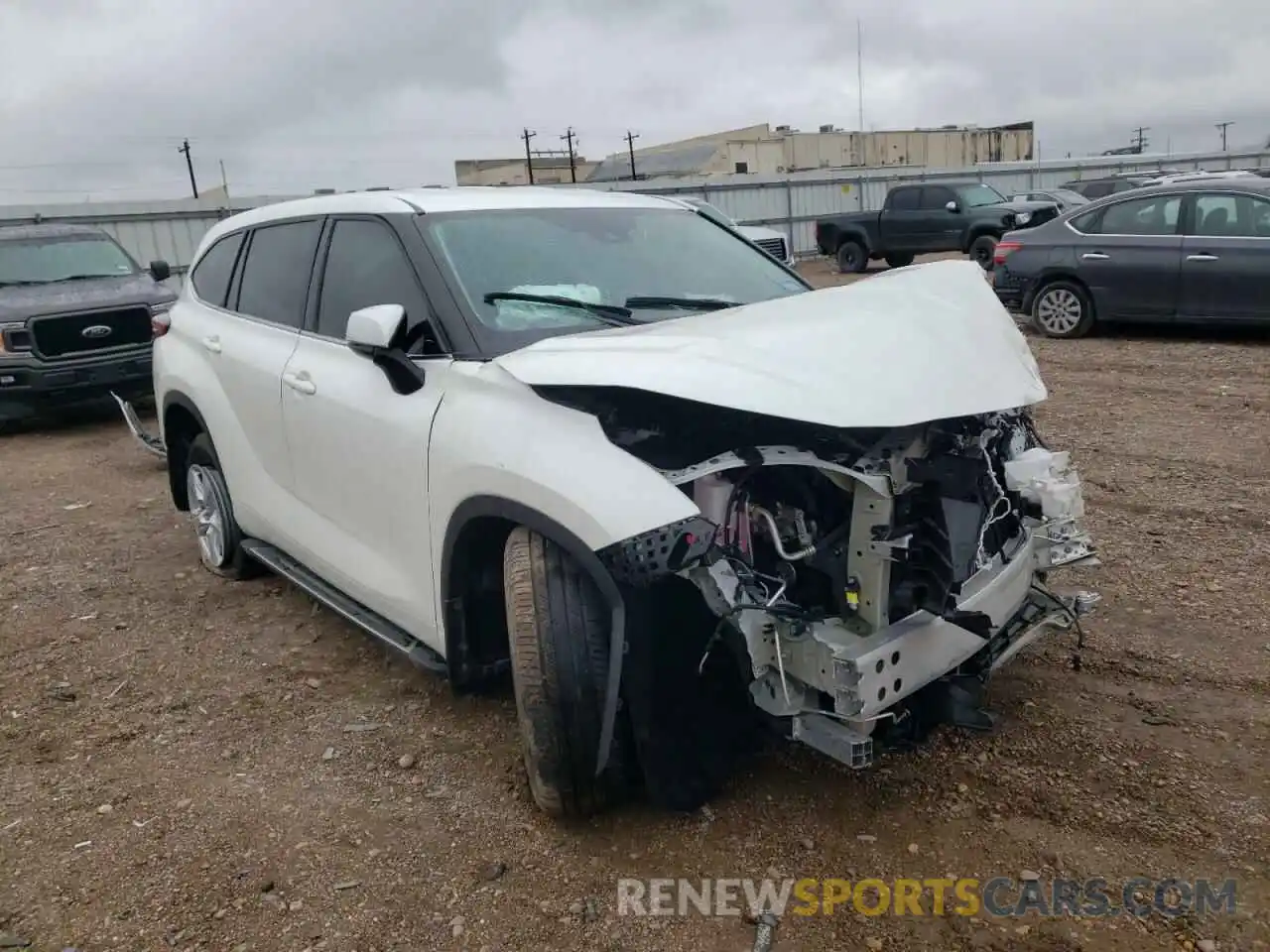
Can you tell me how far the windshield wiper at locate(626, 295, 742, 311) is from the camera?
350 centimetres

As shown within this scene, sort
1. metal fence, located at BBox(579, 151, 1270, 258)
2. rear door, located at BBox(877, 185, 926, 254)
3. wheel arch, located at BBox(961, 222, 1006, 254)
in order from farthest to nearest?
metal fence, located at BBox(579, 151, 1270, 258), rear door, located at BBox(877, 185, 926, 254), wheel arch, located at BBox(961, 222, 1006, 254)

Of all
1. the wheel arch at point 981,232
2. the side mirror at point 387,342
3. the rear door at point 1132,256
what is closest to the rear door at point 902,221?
the wheel arch at point 981,232

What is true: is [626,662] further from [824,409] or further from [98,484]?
[98,484]

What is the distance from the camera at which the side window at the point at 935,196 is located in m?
19.7

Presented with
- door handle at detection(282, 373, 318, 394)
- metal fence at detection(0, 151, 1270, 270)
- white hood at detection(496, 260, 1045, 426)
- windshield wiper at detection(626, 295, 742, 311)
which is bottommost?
door handle at detection(282, 373, 318, 394)

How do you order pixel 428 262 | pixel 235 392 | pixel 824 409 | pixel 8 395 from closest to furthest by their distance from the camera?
pixel 824 409
pixel 428 262
pixel 235 392
pixel 8 395

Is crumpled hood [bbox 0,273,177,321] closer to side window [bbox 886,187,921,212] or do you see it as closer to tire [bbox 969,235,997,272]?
tire [bbox 969,235,997,272]

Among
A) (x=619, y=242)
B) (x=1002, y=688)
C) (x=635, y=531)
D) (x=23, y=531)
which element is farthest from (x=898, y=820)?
(x=23, y=531)

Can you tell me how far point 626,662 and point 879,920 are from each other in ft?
3.02

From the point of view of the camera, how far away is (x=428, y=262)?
3.37 meters

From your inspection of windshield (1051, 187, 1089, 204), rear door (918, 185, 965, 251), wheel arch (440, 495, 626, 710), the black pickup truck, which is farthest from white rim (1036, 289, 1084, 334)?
windshield (1051, 187, 1089, 204)

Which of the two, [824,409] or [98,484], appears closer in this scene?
[824,409]

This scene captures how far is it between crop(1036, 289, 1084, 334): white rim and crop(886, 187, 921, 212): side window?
9625 mm

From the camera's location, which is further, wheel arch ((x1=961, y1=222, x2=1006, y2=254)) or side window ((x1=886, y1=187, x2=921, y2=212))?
side window ((x1=886, y1=187, x2=921, y2=212))
